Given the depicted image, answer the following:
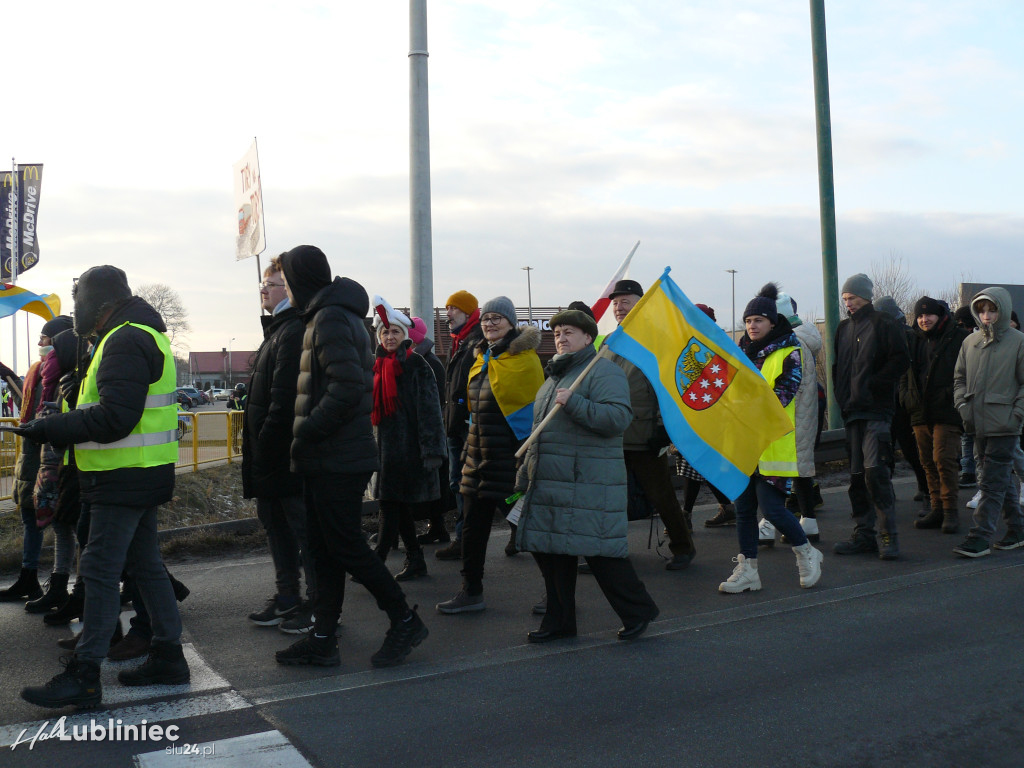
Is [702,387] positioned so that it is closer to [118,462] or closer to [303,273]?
[303,273]

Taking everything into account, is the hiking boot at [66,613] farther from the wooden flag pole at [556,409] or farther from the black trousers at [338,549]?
the wooden flag pole at [556,409]

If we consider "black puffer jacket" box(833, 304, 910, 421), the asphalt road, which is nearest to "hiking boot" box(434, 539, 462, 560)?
the asphalt road

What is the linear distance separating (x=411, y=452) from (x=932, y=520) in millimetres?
4710

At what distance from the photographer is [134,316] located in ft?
14.4

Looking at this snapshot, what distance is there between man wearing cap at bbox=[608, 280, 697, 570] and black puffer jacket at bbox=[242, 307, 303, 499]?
8.27 feet

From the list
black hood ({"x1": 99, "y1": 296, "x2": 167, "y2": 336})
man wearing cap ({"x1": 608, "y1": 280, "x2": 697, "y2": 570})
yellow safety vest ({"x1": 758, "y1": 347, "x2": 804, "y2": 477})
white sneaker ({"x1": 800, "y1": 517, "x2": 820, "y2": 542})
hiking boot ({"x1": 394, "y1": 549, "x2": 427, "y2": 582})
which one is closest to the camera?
black hood ({"x1": 99, "y1": 296, "x2": 167, "y2": 336})

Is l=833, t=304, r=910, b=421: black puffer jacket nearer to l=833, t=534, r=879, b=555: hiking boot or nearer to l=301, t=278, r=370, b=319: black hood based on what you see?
l=833, t=534, r=879, b=555: hiking boot

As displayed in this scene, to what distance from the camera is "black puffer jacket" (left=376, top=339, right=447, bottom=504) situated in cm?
650

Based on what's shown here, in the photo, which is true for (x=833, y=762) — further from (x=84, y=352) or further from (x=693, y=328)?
(x=84, y=352)

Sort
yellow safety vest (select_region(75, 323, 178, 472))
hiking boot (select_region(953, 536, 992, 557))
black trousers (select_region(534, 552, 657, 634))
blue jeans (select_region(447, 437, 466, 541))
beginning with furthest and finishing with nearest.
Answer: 1. blue jeans (select_region(447, 437, 466, 541))
2. hiking boot (select_region(953, 536, 992, 557))
3. black trousers (select_region(534, 552, 657, 634))
4. yellow safety vest (select_region(75, 323, 178, 472))

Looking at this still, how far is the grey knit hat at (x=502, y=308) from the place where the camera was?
6.05 m

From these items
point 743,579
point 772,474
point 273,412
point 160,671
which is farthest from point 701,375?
point 160,671

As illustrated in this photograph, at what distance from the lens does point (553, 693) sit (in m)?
4.29

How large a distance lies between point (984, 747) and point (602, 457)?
2.12 m
